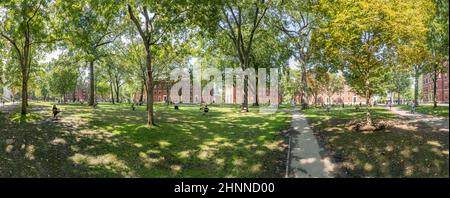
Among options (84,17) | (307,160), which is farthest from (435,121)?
(84,17)

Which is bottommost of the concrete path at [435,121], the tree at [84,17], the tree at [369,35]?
the concrete path at [435,121]

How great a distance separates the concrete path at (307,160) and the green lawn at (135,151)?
509mm

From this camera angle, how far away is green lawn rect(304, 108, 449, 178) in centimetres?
950

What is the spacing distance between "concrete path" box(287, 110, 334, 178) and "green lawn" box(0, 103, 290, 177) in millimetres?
509

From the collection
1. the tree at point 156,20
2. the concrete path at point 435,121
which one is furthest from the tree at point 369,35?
the tree at point 156,20

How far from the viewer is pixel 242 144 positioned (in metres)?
15.0

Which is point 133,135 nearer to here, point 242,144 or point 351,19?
point 242,144

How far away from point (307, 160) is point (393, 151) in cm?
303

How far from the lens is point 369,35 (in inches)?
663

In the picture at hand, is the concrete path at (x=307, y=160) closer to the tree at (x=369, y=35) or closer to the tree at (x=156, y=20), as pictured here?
the tree at (x=369, y=35)

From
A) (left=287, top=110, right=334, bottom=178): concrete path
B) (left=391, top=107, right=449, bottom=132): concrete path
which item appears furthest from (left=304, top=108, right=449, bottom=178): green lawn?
(left=287, top=110, right=334, bottom=178): concrete path

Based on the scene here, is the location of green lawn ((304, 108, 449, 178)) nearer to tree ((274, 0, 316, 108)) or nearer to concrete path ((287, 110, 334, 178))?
concrete path ((287, 110, 334, 178))

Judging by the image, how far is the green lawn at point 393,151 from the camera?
9.50 m

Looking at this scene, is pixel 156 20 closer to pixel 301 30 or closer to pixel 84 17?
pixel 84 17
